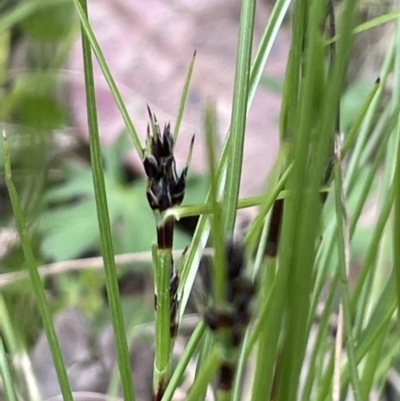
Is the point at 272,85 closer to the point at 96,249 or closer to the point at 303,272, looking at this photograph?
the point at 96,249

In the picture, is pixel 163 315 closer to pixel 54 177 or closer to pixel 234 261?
pixel 234 261

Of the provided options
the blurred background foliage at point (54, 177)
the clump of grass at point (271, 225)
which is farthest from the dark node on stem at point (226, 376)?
the blurred background foliage at point (54, 177)

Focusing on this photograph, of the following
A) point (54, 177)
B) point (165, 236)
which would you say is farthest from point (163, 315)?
point (54, 177)

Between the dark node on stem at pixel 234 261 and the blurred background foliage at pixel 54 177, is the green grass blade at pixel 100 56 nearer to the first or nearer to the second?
the dark node on stem at pixel 234 261

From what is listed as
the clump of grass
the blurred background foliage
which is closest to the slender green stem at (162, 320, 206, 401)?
the clump of grass

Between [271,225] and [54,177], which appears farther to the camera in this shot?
[54,177]

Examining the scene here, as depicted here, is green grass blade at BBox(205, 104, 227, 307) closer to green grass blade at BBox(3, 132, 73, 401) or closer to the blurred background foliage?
green grass blade at BBox(3, 132, 73, 401)

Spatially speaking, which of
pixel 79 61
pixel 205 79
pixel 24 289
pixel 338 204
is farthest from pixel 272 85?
pixel 338 204

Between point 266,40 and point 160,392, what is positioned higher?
point 266,40
